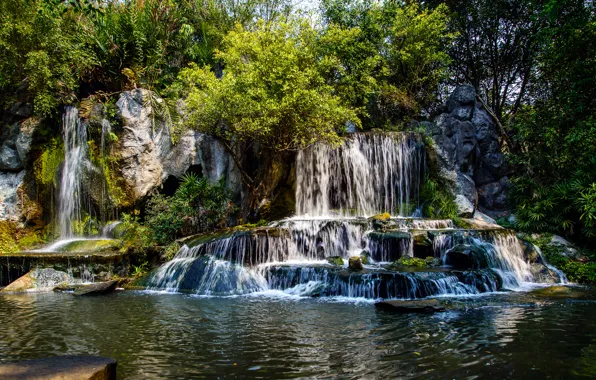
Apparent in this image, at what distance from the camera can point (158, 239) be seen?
1336cm

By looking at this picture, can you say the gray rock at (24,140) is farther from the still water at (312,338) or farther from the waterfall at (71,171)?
the still water at (312,338)

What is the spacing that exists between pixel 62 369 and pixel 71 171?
14.1m

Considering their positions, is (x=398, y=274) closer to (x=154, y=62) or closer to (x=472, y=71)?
(x=154, y=62)

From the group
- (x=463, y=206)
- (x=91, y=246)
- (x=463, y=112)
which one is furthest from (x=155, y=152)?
(x=463, y=112)

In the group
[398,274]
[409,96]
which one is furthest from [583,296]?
[409,96]

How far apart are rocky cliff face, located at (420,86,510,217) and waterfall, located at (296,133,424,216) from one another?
1.34 m

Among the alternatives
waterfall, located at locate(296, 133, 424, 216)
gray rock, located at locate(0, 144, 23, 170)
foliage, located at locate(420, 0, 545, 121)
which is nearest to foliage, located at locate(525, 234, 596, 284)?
waterfall, located at locate(296, 133, 424, 216)

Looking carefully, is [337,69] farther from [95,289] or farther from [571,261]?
[95,289]

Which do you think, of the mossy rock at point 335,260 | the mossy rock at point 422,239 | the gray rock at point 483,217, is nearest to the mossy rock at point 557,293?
the mossy rock at point 422,239

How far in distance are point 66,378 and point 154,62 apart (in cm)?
1625

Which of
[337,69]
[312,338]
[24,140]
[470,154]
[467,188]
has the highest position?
[337,69]

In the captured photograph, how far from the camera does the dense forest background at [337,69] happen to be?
1346 centimetres

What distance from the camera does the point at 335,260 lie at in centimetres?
1113

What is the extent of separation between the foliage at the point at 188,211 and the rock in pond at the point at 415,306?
8541mm
